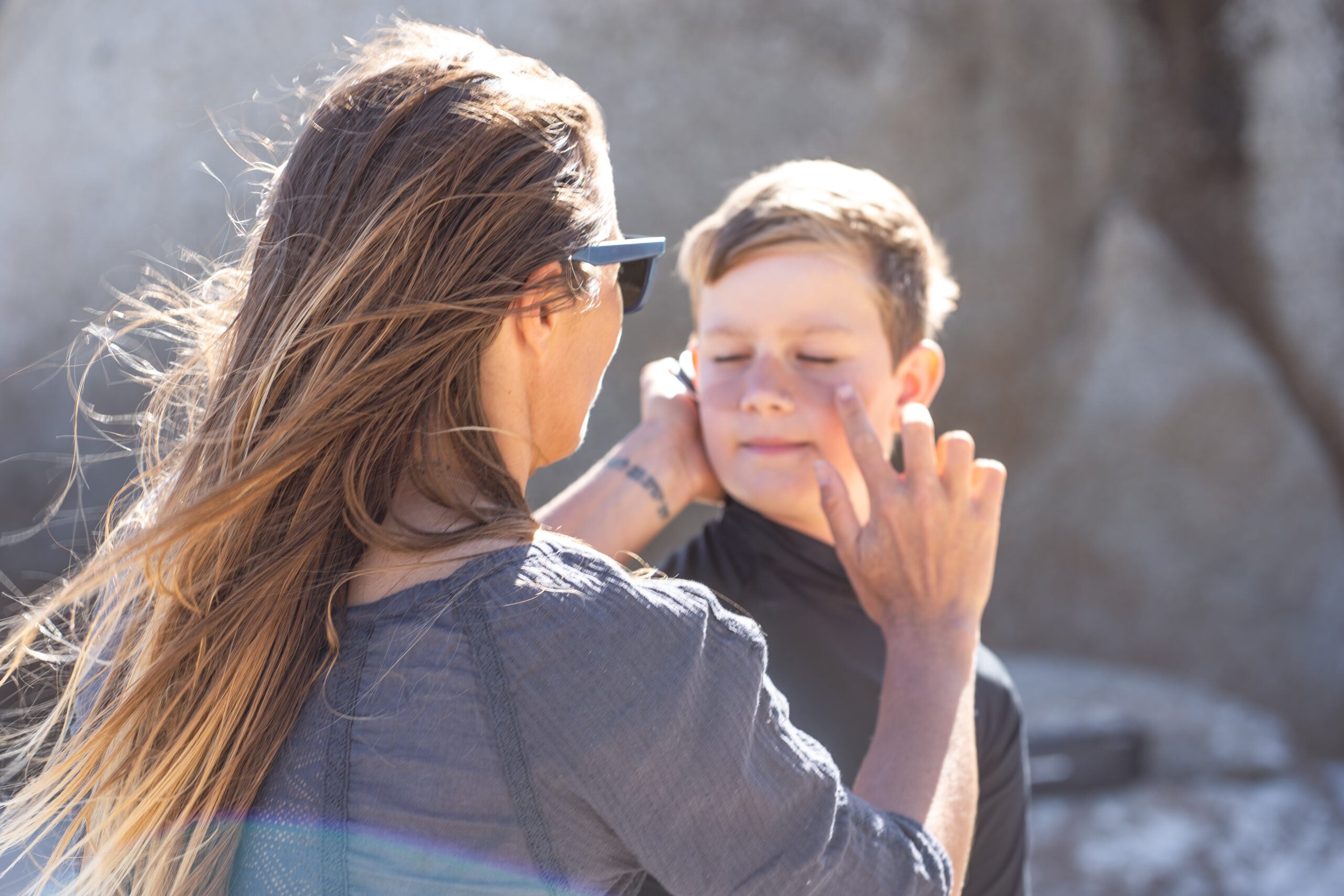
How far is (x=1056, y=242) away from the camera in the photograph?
409cm

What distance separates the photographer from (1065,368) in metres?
4.15

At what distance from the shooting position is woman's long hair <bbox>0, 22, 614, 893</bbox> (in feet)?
2.73

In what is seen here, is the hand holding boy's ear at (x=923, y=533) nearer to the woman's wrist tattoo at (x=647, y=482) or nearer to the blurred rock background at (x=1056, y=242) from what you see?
the woman's wrist tattoo at (x=647, y=482)

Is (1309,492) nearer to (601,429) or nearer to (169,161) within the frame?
(601,429)

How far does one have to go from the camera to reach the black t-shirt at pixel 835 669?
1.41m

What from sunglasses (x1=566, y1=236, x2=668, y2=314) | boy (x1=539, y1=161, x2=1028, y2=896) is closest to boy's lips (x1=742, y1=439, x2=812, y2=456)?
boy (x1=539, y1=161, x2=1028, y2=896)

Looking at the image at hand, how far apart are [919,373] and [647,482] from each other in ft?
1.55

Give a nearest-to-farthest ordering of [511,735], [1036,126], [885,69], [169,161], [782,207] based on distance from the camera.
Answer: [511,735]
[782,207]
[169,161]
[885,69]
[1036,126]

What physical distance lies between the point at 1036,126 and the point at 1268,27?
992 millimetres

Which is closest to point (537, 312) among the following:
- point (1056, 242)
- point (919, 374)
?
point (919, 374)

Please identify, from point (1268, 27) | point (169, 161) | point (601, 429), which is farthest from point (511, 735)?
point (1268, 27)

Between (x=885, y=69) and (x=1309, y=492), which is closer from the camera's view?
(x=885, y=69)

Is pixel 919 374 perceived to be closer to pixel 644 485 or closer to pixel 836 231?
pixel 836 231

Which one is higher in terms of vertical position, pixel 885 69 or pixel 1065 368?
pixel 885 69
